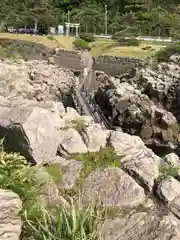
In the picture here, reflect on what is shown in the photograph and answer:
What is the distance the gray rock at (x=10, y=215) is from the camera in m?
7.21

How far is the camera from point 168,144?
1102 inches

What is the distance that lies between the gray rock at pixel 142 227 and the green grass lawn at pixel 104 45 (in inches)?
1919

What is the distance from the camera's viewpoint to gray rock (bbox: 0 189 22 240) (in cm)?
721

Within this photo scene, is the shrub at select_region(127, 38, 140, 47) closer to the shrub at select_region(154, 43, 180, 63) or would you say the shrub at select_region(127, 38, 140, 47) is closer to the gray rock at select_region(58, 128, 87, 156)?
the shrub at select_region(154, 43, 180, 63)

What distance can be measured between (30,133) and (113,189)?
7.94 ft

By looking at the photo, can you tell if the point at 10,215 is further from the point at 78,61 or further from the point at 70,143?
the point at 78,61

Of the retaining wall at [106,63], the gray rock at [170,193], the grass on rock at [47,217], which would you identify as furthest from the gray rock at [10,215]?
the retaining wall at [106,63]

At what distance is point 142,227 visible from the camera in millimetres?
8070

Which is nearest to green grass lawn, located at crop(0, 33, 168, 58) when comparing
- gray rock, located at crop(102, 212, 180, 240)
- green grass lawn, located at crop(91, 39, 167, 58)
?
green grass lawn, located at crop(91, 39, 167, 58)

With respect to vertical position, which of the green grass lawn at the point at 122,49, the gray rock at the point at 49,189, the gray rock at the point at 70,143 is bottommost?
the green grass lawn at the point at 122,49

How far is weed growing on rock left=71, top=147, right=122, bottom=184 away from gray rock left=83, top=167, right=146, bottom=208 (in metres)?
0.27

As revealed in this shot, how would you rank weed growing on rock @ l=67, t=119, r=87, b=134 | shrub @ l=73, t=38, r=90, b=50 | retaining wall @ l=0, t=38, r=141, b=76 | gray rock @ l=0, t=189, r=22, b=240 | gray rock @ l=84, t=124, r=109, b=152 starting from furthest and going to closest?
shrub @ l=73, t=38, r=90, b=50
retaining wall @ l=0, t=38, r=141, b=76
weed growing on rock @ l=67, t=119, r=87, b=134
gray rock @ l=84, t=124, r=109, b=152
gray rock @ l=0, t=189, r=22, b=240

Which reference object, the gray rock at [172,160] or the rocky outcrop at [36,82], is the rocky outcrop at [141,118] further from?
the gray rock at [172,160]

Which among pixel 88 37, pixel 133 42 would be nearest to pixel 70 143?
pixel 133 42
